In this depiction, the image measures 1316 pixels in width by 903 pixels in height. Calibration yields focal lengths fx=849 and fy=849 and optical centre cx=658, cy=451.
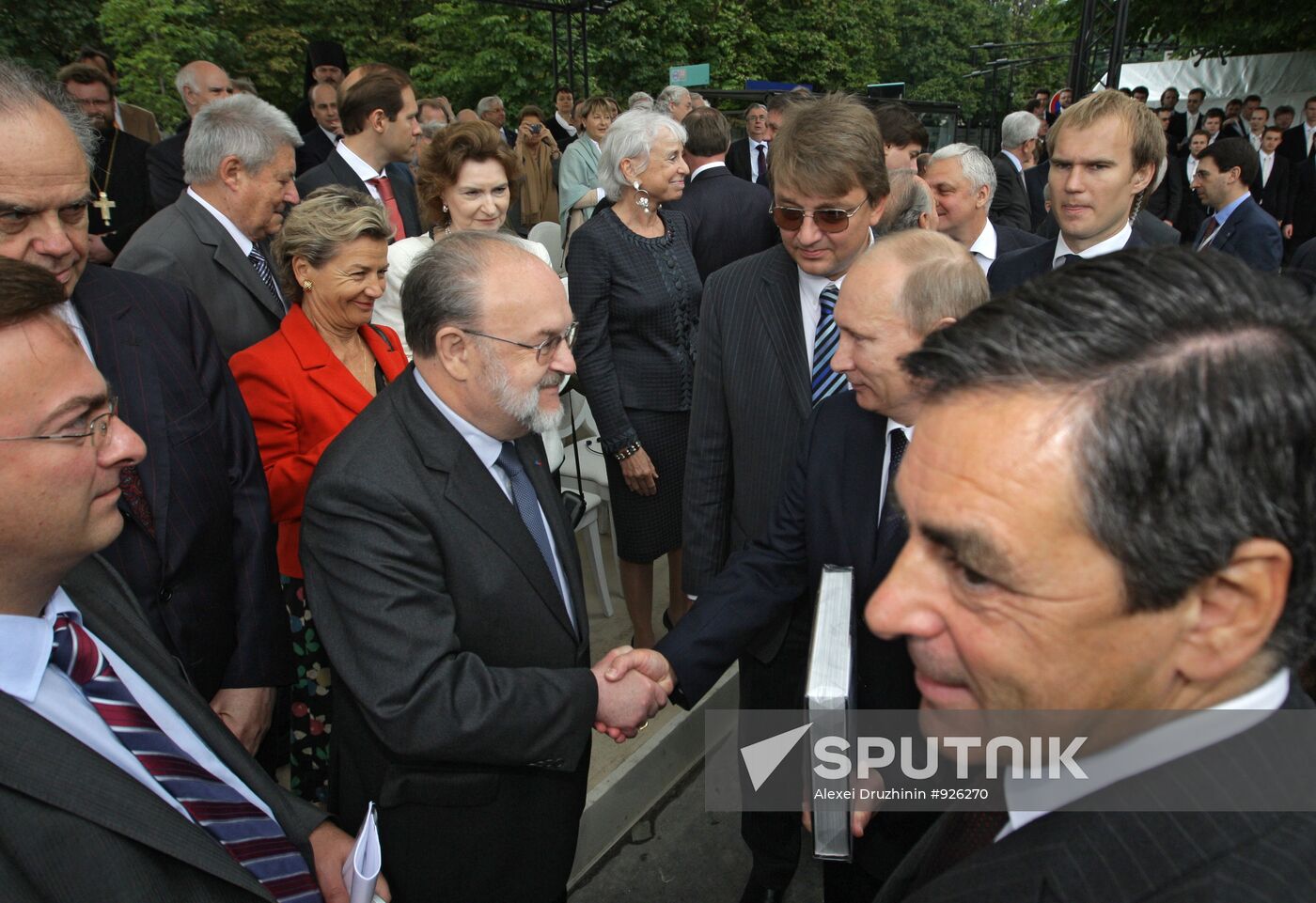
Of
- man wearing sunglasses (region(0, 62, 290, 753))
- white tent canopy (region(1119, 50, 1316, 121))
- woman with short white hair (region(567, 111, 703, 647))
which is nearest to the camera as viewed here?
man wearing sunglasses (region(0, 62, 290, 753))

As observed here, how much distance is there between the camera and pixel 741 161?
33.2 feet

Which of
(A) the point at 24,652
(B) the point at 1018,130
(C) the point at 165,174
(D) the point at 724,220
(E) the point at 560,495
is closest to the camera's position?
(A) the point at 24,652

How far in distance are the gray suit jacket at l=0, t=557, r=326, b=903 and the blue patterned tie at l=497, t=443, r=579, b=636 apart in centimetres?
88

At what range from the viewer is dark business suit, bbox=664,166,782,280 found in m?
4.58

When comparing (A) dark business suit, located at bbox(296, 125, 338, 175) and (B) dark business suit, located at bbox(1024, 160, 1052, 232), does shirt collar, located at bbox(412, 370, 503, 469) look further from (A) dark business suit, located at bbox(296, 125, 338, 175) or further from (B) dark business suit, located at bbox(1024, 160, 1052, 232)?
(B) dark business suit, located at bbox(1024, 160, 1052, 232)

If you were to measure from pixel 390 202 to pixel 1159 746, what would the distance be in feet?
14.7

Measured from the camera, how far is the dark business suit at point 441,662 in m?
1.68

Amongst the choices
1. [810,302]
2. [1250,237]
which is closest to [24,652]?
[810,302]

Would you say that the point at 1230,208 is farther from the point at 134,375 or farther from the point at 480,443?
the point at 134,375

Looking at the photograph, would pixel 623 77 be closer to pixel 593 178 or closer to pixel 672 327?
pixel 593 178

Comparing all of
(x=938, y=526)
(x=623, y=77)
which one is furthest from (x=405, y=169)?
(x=623, y=77)

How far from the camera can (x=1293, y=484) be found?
2.54ft

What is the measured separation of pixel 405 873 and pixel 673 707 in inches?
63.5

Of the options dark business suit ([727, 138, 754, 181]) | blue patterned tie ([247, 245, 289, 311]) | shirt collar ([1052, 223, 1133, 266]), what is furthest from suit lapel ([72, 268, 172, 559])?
dark business suit ([727, 138, 754, 181])
